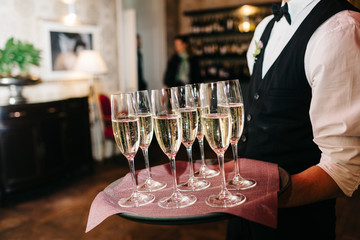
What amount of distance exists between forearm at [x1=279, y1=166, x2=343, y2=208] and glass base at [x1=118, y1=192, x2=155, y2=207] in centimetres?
36

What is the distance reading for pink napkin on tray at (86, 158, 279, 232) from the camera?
0.76 metres

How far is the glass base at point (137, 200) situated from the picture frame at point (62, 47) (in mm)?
3946

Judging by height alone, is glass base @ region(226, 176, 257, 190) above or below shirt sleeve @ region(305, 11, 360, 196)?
below

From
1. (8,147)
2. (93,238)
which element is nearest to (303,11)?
(93,238)

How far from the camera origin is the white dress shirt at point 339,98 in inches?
37.0

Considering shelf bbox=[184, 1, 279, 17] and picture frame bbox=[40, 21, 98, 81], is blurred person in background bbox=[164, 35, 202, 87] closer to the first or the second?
picture frame bbox=[40, 21, 98, 81]

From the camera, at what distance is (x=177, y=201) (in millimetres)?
842

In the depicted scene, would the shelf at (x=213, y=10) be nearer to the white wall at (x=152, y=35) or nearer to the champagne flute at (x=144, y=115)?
the white wall at (x=152, y=35)

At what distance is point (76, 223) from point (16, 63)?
2021 millimetres

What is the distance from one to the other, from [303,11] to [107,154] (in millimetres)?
4569

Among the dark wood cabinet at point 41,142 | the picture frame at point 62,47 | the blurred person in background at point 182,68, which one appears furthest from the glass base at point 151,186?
the blurred person in background at point 182,68

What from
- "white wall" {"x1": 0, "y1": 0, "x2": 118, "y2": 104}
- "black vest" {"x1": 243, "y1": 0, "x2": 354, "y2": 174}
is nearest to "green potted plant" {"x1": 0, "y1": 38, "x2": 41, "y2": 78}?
"white wall" {"x1": 0, "y1": 0, "x2": 118, "y2": 104}

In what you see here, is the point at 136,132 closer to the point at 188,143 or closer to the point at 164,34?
the point at 188,143

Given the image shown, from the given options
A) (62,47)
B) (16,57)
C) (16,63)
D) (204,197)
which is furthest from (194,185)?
(62,47)
